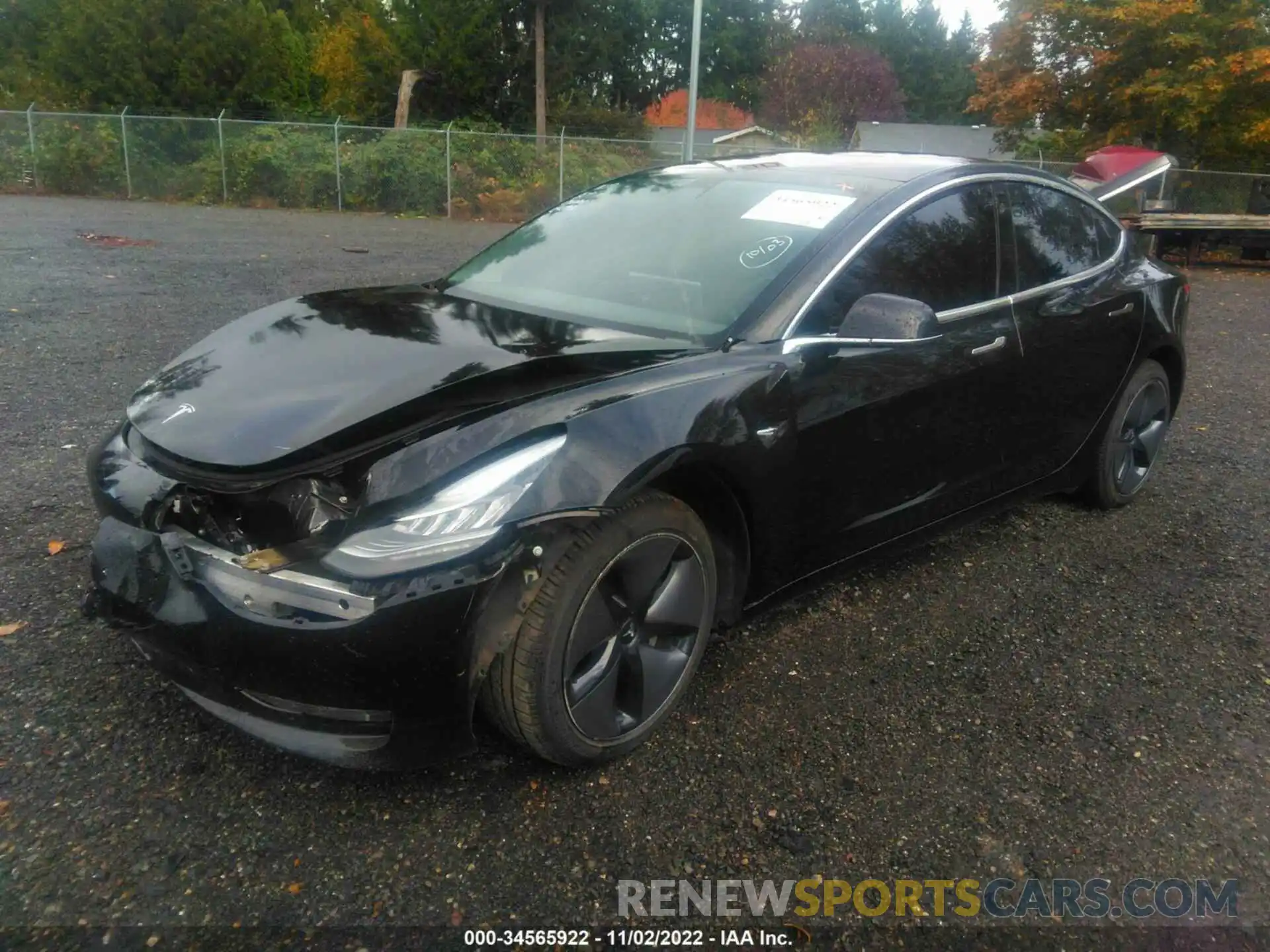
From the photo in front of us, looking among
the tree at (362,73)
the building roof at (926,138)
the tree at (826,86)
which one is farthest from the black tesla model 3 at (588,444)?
the tree at (826,86)

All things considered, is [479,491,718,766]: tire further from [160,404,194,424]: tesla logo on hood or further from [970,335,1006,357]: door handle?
[970,335,1006,357]: door handle

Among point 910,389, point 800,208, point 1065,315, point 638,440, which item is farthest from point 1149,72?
point 638,440

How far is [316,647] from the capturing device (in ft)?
6.71

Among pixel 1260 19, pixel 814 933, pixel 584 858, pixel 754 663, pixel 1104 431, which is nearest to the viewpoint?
pixel 814 933

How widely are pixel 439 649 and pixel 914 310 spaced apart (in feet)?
5.57

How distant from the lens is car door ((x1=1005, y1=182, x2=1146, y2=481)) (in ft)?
12.1

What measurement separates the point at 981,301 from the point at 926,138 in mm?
46262

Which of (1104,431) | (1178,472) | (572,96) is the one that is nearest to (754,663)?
(1104,431)

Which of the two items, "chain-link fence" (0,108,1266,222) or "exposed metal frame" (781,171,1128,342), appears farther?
"chain-link fence" (0,108,1266,222)

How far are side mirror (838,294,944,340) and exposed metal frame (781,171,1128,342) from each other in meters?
0.05

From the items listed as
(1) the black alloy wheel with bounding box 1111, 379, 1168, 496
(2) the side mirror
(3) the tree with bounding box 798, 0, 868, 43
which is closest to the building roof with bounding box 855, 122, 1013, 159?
(3) the tree with bounding box 798, 0, 868, 43

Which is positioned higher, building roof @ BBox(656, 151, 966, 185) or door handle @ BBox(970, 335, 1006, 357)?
building roof @ BBox(656, 151, 966, 185)

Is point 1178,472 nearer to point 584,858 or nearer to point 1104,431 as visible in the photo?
point 1104,431

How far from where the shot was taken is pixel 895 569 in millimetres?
3812
